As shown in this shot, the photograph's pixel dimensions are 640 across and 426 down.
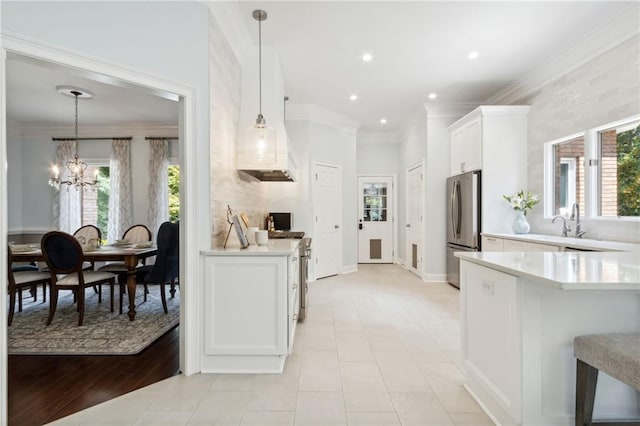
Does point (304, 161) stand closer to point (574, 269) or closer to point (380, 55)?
point (380, 55)

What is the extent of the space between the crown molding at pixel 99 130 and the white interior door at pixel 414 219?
448cm

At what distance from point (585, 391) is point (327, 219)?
457cm

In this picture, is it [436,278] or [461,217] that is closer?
[461,217]

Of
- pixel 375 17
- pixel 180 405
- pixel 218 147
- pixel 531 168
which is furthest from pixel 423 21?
pixel 180 405

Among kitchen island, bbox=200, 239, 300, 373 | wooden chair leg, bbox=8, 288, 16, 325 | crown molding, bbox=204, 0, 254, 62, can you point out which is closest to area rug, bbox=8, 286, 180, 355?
wooden chair leg, bbox=8, 288, 16, 325

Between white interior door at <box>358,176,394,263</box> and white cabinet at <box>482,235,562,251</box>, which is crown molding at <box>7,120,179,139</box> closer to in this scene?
white interior door at <box>358,176,394,263</box>

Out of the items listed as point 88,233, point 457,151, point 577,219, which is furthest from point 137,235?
point 577,219

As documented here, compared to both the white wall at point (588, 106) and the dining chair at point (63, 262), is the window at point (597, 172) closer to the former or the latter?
the white wall at point (588, 106)

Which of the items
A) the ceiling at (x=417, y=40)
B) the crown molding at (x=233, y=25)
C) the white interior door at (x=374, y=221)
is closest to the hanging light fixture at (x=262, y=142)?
the crown molding at (x=233, y=25)

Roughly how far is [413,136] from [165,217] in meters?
4.85

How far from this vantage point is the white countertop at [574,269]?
4.09 feet

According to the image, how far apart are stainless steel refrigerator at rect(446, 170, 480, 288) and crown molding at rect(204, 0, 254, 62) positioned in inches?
131

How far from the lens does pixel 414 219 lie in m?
6.21

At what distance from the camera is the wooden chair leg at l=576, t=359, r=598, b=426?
1.46 meters
